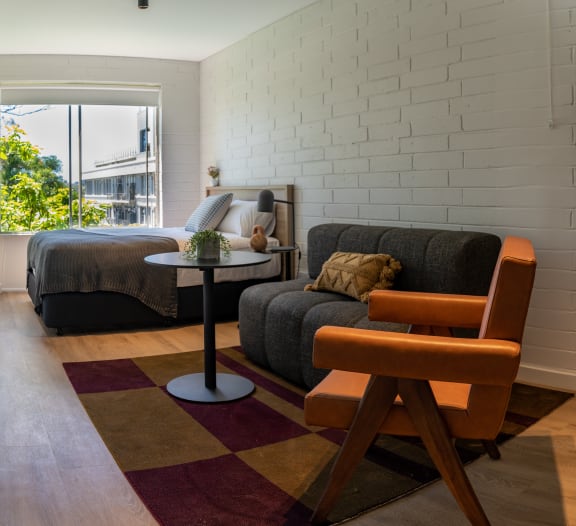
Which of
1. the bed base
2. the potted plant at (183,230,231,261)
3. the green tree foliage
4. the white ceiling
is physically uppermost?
the white ceiling


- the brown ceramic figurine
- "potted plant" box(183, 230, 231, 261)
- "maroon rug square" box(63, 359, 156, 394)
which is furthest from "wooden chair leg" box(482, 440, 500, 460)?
the brown ceramic figurine

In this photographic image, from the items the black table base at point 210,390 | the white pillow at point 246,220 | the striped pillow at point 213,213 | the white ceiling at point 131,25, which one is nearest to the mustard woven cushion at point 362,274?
the black table base at point 210,390

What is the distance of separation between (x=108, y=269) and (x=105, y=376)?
3.95ft

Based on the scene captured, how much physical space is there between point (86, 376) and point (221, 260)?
1.08 meters

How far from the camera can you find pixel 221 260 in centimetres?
322

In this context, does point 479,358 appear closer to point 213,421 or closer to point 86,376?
point 213,421

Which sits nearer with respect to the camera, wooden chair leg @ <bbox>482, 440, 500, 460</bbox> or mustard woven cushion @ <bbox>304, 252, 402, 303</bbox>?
wooden chair leg @ <bbox>482, 440, 500, 460</bbox>

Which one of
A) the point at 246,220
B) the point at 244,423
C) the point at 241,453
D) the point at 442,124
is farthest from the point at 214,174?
the point at 241,453

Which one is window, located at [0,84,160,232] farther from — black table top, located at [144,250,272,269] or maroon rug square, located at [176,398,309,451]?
maroon rug square, located at [176,398,309,451]

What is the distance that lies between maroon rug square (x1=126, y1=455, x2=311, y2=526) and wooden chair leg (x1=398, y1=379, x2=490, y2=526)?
1.58 ft

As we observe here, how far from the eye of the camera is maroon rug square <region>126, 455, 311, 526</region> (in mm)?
1990

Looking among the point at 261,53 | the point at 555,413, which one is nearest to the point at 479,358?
the point at 555,413

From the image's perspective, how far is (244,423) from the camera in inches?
111

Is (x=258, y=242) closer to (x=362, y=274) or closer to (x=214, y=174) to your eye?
(x=362, y=274)
